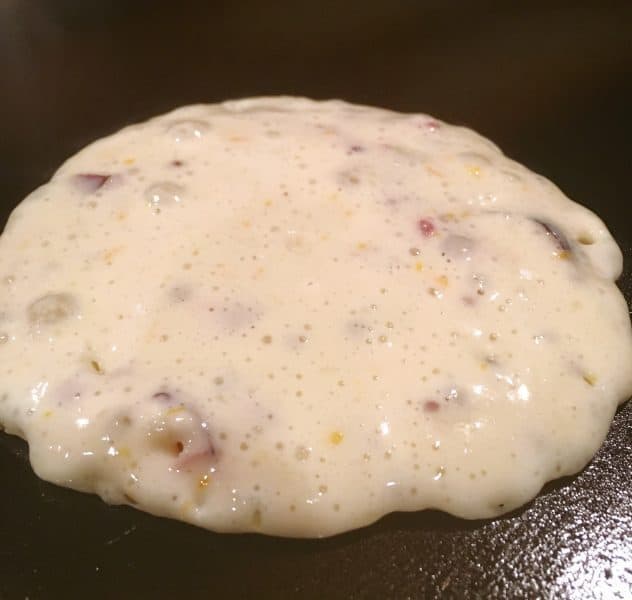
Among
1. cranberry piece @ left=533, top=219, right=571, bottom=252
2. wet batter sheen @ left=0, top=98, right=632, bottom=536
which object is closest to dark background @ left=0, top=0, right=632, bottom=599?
wet batter sheen @ left=0, top=98, right=632, bottom=536

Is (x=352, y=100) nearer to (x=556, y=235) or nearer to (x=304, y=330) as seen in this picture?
(x=556, y=235)

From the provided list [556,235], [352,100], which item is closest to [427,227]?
[556,235]

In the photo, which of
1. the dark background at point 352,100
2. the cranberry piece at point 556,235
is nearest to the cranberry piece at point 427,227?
the cranberry piece at point 556,235

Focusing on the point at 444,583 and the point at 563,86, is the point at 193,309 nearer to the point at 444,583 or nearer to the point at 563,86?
the point at 444,583

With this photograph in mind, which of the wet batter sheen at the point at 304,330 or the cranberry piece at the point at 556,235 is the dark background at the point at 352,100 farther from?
the cranberry piece at the point at 556,235

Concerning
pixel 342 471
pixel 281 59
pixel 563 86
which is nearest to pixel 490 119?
pixel 563 86

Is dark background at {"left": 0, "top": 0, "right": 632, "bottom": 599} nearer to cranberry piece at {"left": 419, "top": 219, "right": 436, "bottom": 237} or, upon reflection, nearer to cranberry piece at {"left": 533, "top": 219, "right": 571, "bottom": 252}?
cranberry piece at {"left": 533, "top": 219, "right": 571, "bottom": 252}
